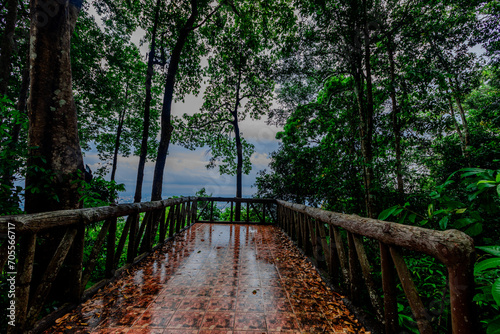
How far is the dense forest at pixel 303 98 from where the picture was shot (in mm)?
2488

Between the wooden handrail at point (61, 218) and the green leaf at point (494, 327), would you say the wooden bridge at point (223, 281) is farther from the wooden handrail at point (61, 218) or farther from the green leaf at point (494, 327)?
the green leaf at point (494, 327)

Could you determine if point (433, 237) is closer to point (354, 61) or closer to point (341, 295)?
point (341, 295)

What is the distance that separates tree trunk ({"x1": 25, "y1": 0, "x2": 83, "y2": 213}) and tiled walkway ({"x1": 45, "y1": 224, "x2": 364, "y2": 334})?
1496 mm

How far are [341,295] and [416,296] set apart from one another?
1.36m

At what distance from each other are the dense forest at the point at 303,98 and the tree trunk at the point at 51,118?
0.02m

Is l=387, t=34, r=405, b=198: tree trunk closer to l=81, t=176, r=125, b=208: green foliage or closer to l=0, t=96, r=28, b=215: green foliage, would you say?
l=81, t=176, r=125, b=208: green foliage

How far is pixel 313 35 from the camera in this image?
213 inches

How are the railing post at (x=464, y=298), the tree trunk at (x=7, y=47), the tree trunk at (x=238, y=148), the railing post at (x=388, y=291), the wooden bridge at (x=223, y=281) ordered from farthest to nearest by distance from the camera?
the tree trunk at (x=238, y=148)
the tree trunk at (x=7, y=47)
the railing post at (x=388, y=291)
the wooden bridge at (x=223, y=281)
the railing post at (x=464, y=298)

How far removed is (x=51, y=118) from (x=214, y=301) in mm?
3357

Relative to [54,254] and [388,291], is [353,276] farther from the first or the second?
[54,254]

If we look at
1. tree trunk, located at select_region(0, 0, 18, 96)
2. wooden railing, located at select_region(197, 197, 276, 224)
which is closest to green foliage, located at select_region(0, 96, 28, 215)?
tree trunk, located at select_region(0, 0, 18, 96)

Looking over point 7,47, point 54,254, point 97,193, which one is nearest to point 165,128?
point 7,47

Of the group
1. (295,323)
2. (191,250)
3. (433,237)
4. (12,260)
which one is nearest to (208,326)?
(295,323)

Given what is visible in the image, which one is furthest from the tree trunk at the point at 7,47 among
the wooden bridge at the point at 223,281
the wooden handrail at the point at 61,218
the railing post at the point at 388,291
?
the railing post at the point at 388,291
